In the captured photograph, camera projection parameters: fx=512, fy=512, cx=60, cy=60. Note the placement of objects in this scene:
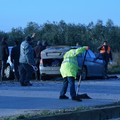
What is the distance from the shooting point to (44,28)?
Result: 179ft

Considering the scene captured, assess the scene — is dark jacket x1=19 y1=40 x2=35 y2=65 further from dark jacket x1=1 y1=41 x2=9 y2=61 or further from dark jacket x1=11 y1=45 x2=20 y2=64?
dark jacket x1=1 y1=41 x2=9 y2=61

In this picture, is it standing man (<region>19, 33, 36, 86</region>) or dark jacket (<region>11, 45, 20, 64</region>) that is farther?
dark jacket (<region>11, 45, 20, 64</region>)

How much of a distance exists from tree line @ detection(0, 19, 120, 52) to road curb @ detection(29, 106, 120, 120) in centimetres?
2870

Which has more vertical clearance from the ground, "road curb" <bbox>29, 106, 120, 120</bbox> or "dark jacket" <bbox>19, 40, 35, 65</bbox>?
→ "dark jacket" <bbox>19, 40, 35, 65</bbox>

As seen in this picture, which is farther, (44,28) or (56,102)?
(44,28)

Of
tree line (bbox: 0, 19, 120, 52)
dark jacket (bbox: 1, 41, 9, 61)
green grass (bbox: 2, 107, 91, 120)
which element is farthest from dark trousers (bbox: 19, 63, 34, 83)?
tree line (bbox: 0, 19, 120, 52)

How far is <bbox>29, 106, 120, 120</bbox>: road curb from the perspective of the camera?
11.0m

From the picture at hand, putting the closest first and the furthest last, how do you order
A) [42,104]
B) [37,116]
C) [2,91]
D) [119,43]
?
[37,116], [42,104], [2,91], [119,43]

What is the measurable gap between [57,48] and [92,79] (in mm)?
2479

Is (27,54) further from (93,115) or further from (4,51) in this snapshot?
(93,115)

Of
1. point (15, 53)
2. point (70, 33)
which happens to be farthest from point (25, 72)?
point (70, 33)

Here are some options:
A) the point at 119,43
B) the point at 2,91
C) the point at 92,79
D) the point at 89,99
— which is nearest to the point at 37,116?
the point at 89,99

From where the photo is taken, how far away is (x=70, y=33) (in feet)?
167

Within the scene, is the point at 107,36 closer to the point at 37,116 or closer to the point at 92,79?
the point at 92,79
